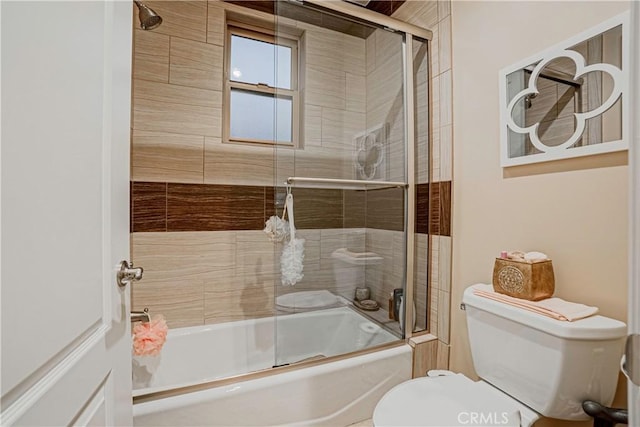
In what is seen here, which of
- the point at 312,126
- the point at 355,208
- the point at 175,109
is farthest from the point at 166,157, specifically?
the point at 355,208

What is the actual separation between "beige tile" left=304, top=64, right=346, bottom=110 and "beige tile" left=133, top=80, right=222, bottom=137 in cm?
62

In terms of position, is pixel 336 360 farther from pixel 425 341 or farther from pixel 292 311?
pixel 425 341

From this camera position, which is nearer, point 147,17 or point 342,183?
point 147,17

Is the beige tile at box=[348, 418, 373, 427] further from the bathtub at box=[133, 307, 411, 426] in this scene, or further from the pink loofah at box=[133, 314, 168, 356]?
the pink loofah at box=[133, 314, 168, 356]

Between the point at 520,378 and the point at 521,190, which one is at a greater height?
the point at 521,190

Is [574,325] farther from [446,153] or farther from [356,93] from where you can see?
[356,93]

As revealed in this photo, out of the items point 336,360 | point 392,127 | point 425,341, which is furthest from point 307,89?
point 425,341

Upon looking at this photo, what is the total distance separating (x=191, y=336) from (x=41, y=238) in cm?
143

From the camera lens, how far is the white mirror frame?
2.81ft

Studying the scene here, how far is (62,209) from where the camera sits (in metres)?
0.43

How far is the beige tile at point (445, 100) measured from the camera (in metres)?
1.47

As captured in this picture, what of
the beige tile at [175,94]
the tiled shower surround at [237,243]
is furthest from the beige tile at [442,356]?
the beige tile at [175,94]

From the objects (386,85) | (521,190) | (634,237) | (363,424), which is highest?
(386,85)
